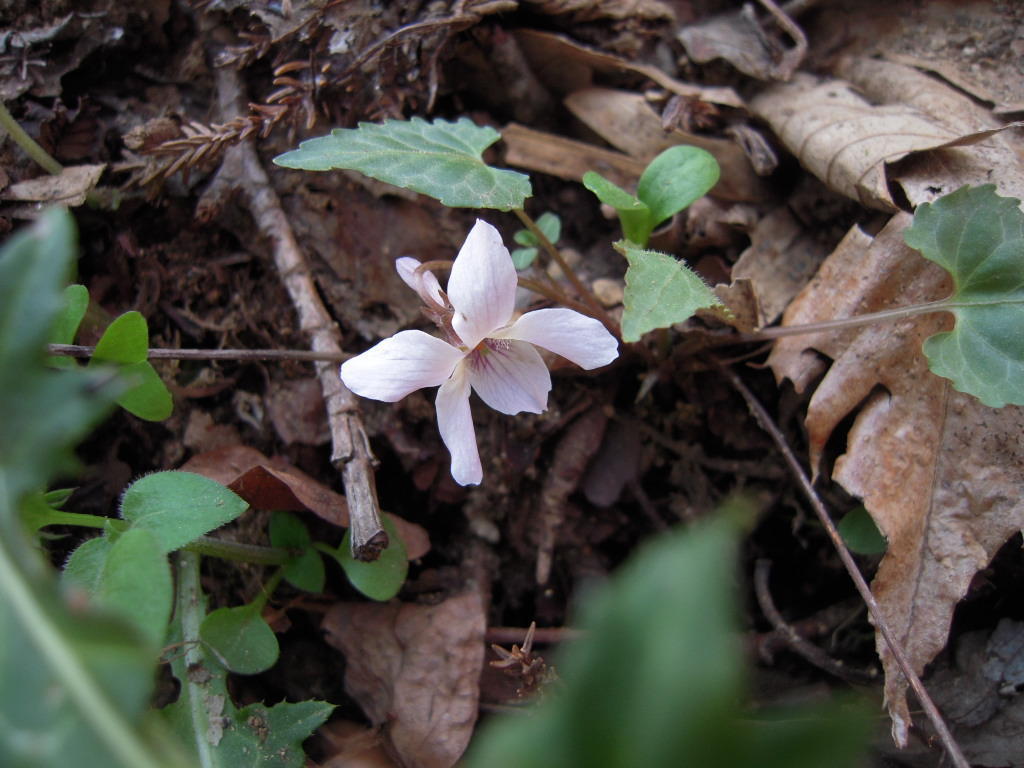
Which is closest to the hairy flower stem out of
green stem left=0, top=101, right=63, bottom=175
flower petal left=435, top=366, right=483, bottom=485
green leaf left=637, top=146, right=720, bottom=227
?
green leaf left=637, top=146, right=720, bottom=227

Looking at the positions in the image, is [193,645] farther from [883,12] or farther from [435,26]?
[883,12]

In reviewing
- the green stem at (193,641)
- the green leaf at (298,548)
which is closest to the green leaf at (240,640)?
the green stem at (193,641)

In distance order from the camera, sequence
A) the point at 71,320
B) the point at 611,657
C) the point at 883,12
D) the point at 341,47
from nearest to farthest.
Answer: the point at 611,657 → the point at 71,320 → the point at 341,47 → the point at 883,12

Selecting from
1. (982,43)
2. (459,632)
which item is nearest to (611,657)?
(459,632)

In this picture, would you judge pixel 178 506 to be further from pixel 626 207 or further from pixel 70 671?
pixel 626 207

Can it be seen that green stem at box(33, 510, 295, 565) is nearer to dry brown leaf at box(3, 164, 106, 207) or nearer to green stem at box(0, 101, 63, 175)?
dry brown leaf at box(3, 164, 106, 207)

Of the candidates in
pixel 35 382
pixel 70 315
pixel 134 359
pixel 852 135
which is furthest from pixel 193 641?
pixel 852 135
